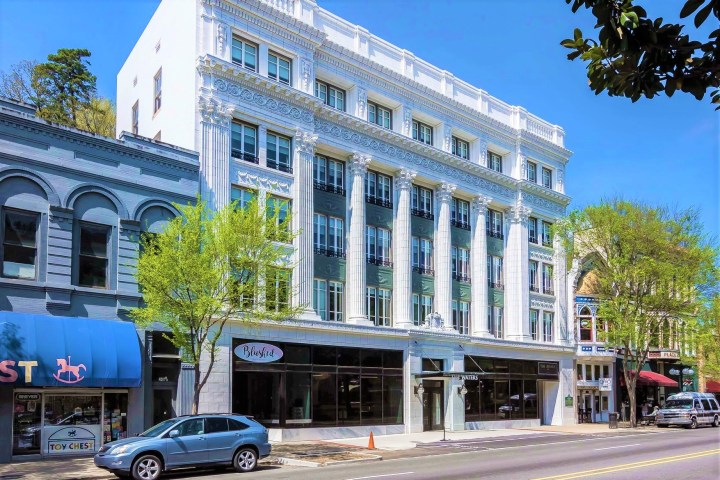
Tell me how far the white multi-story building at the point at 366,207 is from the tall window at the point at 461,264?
4.2 inches

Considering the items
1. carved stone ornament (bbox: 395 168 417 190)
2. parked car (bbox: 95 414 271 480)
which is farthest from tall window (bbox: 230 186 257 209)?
parked car (bbox: 95 414 271 480)

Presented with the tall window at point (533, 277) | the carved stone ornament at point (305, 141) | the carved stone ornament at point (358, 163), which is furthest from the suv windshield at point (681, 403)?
the carved stone ornament at point (305, 141)

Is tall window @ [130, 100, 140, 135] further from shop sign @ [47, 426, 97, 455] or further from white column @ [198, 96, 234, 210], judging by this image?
shop sign @ [47, 426, 97, 455]

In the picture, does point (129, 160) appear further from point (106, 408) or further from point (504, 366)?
point (504, 366)

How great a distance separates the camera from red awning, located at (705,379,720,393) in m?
62.8

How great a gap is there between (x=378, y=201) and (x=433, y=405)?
1086cm

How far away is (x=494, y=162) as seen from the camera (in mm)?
45000

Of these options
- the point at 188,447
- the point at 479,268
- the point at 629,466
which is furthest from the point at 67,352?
the point at 479,268

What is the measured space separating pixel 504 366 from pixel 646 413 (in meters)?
15.6

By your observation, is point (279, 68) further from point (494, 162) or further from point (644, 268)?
point (644, 268)

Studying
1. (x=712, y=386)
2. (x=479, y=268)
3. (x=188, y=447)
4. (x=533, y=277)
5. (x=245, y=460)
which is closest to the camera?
(x=188, y=447)

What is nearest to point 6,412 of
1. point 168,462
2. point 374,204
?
point 168,462

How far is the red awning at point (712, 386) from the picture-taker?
2472 inches

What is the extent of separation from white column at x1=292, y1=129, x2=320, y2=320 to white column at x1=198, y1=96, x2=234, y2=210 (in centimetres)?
355
